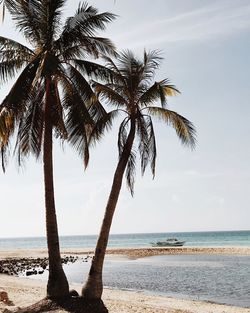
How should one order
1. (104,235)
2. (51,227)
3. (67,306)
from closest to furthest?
(67,306) → (51,227) → (104,235)

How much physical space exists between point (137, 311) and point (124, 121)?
6.80 meters

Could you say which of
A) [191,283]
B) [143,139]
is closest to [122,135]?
[143,139]

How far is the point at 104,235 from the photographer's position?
46.6 ft

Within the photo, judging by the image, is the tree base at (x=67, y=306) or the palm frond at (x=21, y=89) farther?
the palm frond at (x=21, y=89)

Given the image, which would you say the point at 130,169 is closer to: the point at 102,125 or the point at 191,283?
the point at 102,125

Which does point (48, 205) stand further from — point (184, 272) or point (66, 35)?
point (184, 272)

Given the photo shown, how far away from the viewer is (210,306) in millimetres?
19312

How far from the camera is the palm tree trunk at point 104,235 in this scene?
13828 millimetres

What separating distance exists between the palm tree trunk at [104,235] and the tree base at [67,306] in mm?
332

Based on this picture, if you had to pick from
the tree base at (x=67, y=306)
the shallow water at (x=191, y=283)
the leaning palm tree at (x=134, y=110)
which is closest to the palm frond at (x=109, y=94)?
the leaning palm tree at (x=134, y=110)

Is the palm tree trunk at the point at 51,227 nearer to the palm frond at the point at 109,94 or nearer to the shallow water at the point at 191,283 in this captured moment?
the palm frond at the point at 109,94

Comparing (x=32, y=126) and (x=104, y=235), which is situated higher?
(x=32, y=126)

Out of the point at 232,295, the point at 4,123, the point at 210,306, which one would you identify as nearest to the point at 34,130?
the point at 4,123

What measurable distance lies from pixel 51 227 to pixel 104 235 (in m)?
1.75
